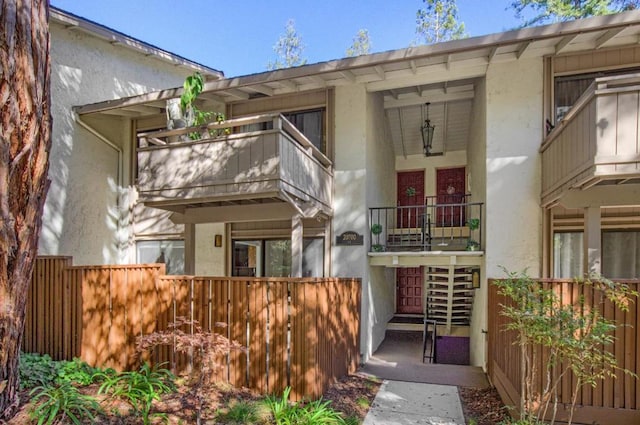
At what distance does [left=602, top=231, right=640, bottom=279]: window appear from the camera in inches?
257

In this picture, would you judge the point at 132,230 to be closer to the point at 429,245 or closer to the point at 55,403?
the point at 55,403

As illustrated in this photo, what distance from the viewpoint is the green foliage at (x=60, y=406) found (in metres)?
3.36

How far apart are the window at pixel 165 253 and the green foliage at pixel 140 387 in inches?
157

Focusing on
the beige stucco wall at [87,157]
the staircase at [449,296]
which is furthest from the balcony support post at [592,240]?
the beige stucco wall at [87,157]

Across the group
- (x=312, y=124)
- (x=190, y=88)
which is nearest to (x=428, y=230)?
(x=312, y=124)

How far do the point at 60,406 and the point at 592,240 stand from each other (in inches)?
260

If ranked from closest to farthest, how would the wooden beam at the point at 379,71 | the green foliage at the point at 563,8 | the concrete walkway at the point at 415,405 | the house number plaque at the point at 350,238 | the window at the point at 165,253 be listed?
the concrete walkway at the point at 415,405 → the wooden beam at the point at 379,71 → the house number plaque at the point at 350,238 → the window at the point at 165,253 → the green foliage at the point at 563,8

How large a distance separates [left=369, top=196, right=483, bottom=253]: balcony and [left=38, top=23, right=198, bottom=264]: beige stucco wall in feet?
20.6

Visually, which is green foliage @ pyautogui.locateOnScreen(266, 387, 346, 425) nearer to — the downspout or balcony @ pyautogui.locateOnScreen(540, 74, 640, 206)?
balcony @ pyautogui.locateOnScreen(540, 74, 640, 206)

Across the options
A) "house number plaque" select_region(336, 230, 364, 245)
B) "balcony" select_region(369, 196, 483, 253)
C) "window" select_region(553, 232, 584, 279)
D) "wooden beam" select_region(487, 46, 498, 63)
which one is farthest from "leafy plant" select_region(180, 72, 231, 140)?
"window" select_region(553, 232, 584, 279)

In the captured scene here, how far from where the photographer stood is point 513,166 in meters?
6.87

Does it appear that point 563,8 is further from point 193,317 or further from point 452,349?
point 193,317

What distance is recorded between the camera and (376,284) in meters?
8.99

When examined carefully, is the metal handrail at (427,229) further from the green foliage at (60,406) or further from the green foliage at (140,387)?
the green foliage at (60,406)
